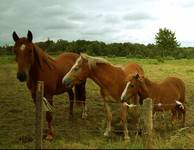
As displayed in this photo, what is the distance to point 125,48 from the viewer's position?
203 feet

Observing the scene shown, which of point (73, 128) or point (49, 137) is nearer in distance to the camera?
point (49, 137)

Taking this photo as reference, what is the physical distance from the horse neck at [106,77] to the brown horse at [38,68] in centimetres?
105

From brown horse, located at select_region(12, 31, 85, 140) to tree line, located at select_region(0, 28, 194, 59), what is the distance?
32991 mm

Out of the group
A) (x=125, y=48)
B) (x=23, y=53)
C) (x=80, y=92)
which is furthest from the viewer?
(x=125, y=48)

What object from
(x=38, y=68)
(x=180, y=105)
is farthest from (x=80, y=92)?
(x=180, y=105)

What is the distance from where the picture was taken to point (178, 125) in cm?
1083

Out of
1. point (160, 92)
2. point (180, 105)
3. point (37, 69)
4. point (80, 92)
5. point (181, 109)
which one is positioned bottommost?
point (181, 109)

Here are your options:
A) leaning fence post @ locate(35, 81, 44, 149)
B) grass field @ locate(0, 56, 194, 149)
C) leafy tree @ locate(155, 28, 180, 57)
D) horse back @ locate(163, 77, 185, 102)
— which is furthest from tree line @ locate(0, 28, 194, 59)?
leaning fence post @ locate(35, 81, 44, 149)

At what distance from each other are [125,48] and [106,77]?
2061 inches

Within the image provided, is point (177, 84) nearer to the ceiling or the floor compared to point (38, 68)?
nearer to the floor

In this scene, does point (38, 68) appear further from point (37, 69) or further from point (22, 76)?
point (22, 76)

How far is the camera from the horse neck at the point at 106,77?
9930 millimetres

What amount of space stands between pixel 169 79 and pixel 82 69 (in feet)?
9.68

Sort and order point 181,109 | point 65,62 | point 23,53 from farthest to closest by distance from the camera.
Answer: point 65,62 → point 181,109 → point 23,53
